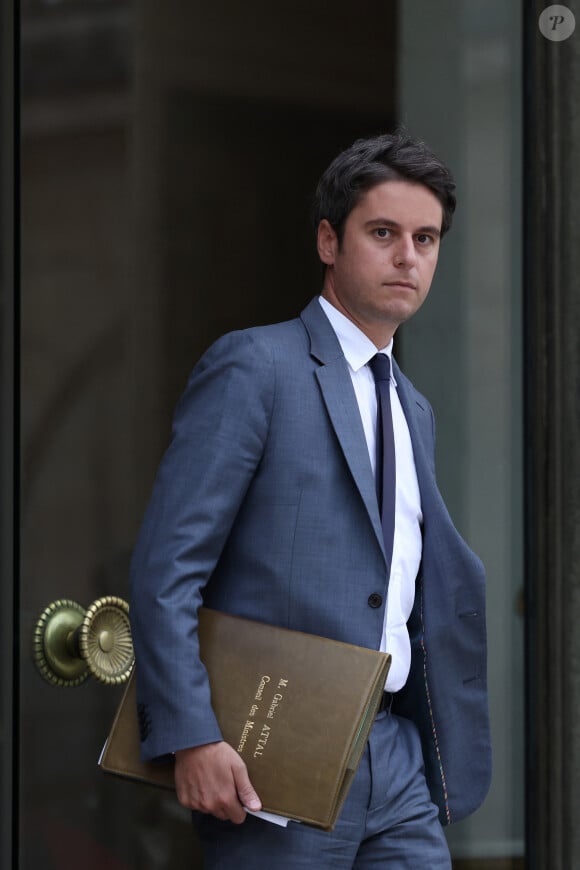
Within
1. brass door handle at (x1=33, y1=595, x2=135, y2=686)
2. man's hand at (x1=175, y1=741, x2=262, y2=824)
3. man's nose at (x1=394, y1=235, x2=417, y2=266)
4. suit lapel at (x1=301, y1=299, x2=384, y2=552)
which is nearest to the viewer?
man's hand at (x1=175, y1=741, x2=262, y2=824)

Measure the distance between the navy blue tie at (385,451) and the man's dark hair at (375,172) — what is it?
0.23 meters

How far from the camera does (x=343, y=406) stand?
2227mm

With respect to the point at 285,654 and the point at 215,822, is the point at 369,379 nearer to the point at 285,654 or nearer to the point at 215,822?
the point at 285,654

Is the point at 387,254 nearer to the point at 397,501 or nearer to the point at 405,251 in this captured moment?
the point at 405,251

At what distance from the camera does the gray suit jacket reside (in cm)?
203

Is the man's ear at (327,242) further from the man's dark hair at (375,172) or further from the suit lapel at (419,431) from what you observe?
the suit lapel at (419,431)

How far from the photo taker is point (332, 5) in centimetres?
329

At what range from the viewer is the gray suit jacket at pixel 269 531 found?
Answer: 203 centimetres

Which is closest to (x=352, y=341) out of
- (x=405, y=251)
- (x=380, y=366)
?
(x=380, y=366)

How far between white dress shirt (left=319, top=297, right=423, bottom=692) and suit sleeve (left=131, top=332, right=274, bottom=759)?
8.2 inches

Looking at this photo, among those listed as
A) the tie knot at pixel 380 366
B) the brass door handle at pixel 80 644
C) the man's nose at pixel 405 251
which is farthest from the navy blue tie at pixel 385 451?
the brass door handle at pixel 80 644

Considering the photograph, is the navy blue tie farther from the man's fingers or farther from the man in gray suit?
the man's fingers

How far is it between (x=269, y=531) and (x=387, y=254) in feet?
1.70

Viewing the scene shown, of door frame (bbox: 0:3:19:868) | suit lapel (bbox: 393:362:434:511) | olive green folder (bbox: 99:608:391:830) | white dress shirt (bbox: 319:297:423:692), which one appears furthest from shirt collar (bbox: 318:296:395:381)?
door frame (bbox: 0:3:19:868)
